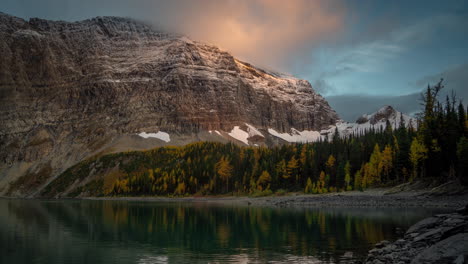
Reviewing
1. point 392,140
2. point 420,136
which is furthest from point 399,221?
point 392,140

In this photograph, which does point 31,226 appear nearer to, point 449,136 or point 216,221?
point 216,221

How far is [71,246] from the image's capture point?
3897 centimetres

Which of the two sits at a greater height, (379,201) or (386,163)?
(386,163)

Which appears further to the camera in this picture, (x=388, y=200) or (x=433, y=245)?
(x=388, y=200)

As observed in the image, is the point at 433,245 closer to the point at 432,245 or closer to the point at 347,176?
the point at 432,245

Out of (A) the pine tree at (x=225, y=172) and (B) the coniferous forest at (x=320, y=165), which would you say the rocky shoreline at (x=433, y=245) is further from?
(A) the pine tree at (x=225, y=172)

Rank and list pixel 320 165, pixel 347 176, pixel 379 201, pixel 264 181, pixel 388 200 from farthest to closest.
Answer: pixel 264 181 < pixel 320 165 < pixel 347 176 < pixel 379 201 < pixel 388 200

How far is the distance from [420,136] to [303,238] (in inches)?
2092

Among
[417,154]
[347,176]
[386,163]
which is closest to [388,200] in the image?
[417,154]

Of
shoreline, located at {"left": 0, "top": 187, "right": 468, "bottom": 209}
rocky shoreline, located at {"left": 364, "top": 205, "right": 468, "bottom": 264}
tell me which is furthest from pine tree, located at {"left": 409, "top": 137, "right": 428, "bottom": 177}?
rocky shoreline, located at {"left": 364, "top": 205, "right": 468, "bottom": 264}

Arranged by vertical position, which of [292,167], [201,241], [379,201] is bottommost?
[201,241]

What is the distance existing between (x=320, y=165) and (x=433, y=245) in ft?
323

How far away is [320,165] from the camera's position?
12012 centimetres

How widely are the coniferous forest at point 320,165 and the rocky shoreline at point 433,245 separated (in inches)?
1700
